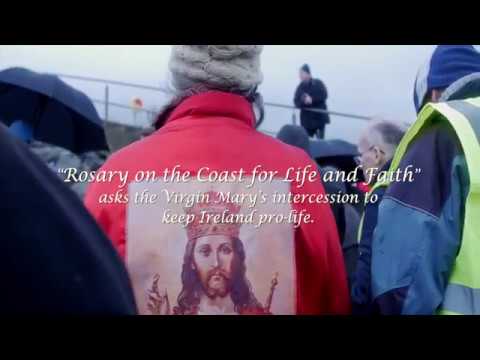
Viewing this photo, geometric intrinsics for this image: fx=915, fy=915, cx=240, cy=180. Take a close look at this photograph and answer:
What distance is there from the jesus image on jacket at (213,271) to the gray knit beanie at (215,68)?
23cm

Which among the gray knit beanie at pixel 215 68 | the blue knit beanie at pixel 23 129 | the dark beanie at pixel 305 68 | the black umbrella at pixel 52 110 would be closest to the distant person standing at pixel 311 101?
the dark beanie at pixel 305 68

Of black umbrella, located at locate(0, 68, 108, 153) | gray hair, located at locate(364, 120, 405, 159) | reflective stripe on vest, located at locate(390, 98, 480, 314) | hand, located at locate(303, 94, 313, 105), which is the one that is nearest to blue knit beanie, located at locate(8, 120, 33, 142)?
black umbrella, located at locate(0, 68, 108, 153)

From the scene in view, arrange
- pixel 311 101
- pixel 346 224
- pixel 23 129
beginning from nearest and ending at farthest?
pixel 346 224
pixel 23 129
pixel 311 101

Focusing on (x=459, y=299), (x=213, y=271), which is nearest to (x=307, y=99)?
(x=213, y=271)

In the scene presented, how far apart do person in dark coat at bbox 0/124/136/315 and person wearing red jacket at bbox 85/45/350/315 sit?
0.83 m

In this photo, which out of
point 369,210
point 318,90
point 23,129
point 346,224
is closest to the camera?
point 369,210

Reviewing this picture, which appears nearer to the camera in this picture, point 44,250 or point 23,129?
point 44,250

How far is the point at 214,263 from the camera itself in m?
1.83

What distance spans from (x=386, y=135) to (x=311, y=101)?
1330mm

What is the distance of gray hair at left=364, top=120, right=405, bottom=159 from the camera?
2.39m

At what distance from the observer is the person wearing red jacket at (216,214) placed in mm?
1812

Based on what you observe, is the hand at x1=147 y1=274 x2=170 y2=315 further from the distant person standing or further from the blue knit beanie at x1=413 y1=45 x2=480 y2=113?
the distant person standing

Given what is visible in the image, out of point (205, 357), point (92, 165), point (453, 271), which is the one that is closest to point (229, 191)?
point (205, 357)

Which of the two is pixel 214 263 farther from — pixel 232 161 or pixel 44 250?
pixel 44 250
